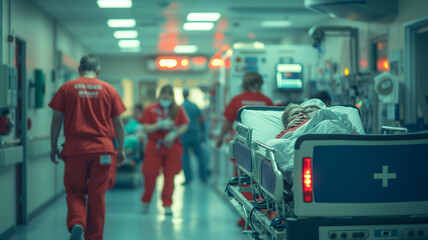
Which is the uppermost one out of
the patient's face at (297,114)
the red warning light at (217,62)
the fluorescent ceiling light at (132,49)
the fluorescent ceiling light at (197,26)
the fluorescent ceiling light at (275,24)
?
the fluorescent ceiling light at (132,49)

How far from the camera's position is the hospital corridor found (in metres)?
2.82

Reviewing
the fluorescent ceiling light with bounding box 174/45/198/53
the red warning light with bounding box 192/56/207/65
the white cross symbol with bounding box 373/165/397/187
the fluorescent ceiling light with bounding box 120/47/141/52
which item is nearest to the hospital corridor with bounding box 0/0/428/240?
the white cross symbol with bounding box 373/165/397/187

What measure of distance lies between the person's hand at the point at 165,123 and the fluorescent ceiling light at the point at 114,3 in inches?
77.5

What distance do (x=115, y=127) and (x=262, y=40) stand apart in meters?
7.74

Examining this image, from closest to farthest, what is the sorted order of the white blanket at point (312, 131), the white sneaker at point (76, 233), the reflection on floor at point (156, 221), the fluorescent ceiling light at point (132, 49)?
1. the white blanket at point (312, 131)
2. the white sneaker at point (76, 233)
3. the reflection on floor at point (156, 221)
4. the fluorescent ceiling light at point (132, 49)

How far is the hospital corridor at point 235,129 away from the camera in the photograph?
9.27ft

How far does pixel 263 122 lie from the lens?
4266 mm

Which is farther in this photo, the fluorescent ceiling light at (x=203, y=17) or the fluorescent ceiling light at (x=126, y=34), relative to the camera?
the fluorescent ceiling light at (x=126, y=34)

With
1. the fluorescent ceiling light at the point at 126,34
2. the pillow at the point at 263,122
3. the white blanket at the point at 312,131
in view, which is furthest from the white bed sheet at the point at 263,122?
the fluorescent ceiling light at the point at 126,34

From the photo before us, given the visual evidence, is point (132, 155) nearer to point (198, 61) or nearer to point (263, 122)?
point (263, 122)

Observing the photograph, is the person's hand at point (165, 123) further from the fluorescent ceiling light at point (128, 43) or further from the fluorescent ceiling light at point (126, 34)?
the fluorescent ceiling light at point (128, 43)

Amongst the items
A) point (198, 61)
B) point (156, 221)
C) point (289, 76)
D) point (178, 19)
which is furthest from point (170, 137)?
point (198, 61)

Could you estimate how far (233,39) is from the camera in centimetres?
1165

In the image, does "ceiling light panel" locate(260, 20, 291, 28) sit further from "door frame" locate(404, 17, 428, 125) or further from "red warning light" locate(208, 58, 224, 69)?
"door frame" locate(404, 17, 428, 125)
